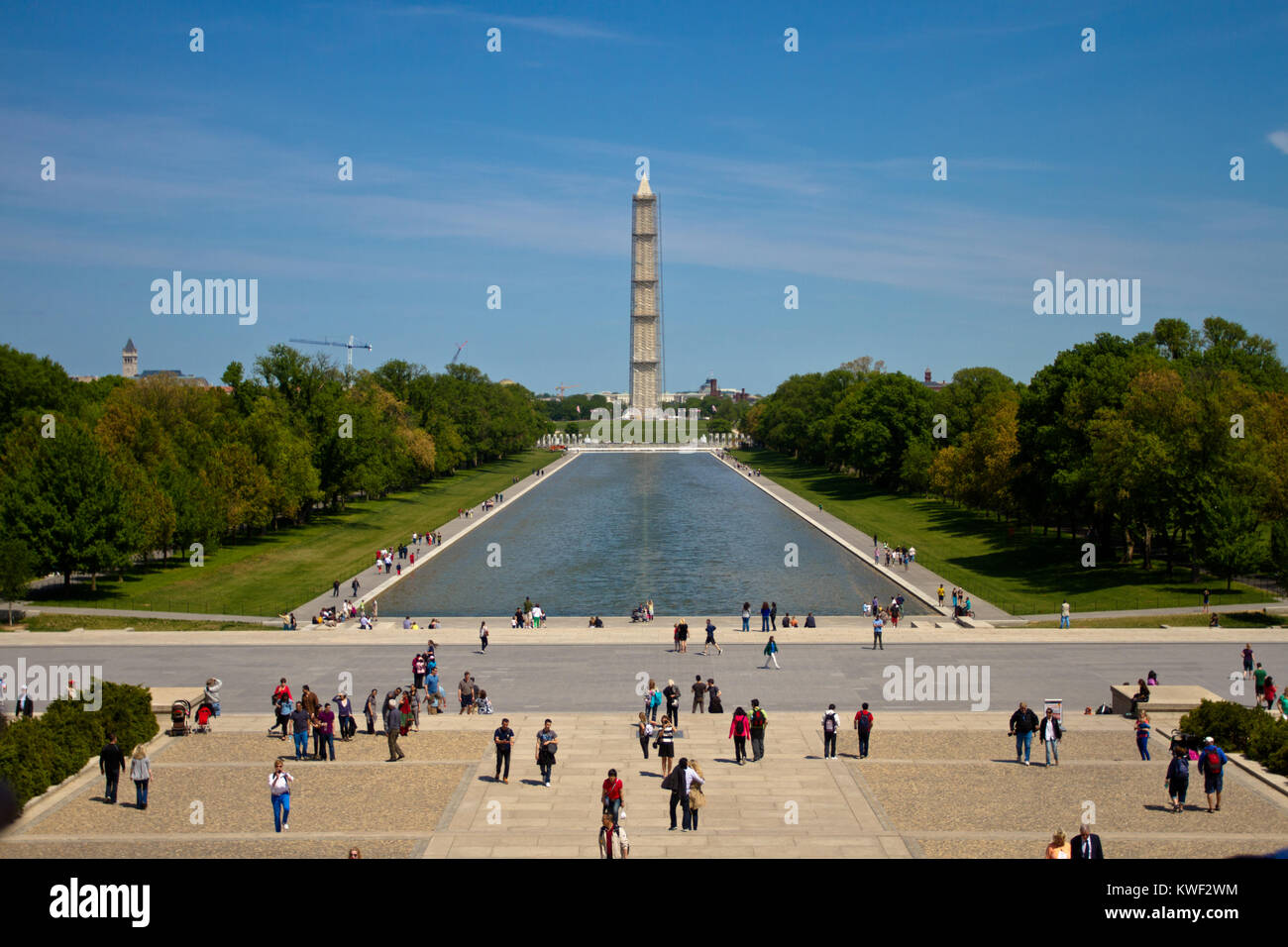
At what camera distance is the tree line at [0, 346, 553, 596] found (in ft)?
150

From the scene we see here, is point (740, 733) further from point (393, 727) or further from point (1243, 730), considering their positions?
point (1243, 730)

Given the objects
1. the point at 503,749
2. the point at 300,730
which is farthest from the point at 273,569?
the point at 503,749

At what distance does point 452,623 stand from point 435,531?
2810 cm

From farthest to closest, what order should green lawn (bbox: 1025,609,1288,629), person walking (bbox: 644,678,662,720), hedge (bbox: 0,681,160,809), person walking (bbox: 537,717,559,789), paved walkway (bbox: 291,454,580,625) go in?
1. paved walkway (bbox: 291,454,580,625)
2. green lawn (bbox: 1025,609,1288,629)
3. person walking (bbox: 644,678,662,720)
4. person walking (bbox: 537,717,559,789)
5. hedge (bbox: 0,681,160,809)

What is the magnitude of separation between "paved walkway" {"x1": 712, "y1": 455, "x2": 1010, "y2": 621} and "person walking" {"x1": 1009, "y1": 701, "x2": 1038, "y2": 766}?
67.6 ft

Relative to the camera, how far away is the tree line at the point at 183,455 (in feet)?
150

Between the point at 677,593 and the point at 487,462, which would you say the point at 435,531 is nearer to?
the point at 677,593

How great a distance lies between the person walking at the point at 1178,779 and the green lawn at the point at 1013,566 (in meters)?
25.1

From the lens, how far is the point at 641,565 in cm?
5756

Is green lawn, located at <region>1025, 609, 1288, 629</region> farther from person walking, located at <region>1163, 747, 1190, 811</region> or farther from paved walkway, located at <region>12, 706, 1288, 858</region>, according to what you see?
person walking, located at <region>1163, 747, 1190, 811</region>

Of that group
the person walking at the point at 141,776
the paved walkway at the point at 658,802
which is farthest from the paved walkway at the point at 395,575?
the person walking at the point at 141,776

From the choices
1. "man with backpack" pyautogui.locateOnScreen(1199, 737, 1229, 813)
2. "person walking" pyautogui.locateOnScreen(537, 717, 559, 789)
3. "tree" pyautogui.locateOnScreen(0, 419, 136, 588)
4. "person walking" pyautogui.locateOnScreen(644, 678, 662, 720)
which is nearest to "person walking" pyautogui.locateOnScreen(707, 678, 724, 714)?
"person walking" pyautogui.locateOnScreen(644, 678, 662, 720)
